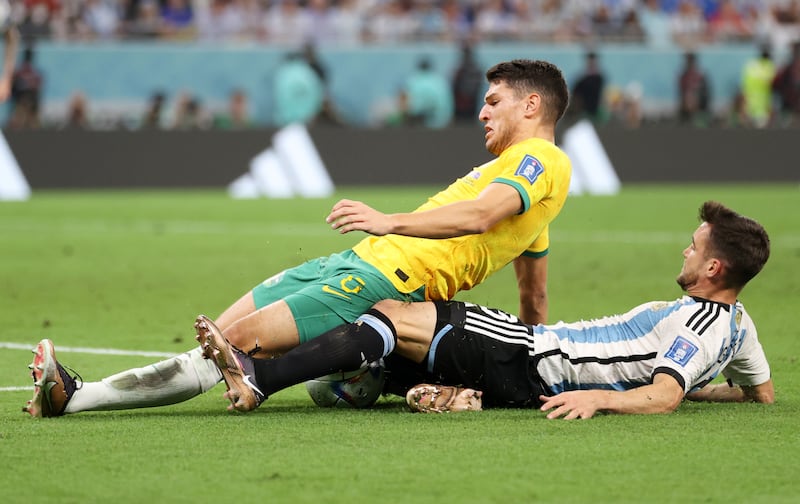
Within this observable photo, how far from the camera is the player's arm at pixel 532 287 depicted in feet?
23.3

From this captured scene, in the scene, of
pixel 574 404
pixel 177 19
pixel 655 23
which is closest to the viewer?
pixel 574 404

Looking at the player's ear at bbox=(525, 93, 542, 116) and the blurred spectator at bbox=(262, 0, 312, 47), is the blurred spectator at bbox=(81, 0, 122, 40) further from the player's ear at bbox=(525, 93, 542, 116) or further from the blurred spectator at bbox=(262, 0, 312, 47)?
the player's ear at bbox=(525, 93, 542, 116)

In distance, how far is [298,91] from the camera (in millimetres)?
25812

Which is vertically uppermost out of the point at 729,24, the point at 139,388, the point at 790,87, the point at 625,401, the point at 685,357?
the point at 729,24

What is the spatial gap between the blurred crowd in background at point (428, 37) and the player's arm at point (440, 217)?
1794cm

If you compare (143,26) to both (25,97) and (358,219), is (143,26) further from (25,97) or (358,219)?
(358,219)

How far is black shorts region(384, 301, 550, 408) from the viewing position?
6227 millimetres

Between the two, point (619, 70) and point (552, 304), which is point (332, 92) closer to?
point (619, 70)

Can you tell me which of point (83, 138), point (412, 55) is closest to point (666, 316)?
point (83, 138)

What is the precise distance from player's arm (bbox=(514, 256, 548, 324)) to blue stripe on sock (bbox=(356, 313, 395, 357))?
4.16 feet

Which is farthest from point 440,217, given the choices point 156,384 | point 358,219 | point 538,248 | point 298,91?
point 298,91

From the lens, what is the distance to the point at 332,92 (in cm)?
2803

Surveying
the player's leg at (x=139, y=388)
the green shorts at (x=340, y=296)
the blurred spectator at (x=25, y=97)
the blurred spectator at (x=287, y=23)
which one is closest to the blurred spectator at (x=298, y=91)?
the blurred spectator at (x=287, y=23)

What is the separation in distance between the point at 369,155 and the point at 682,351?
17.9m
